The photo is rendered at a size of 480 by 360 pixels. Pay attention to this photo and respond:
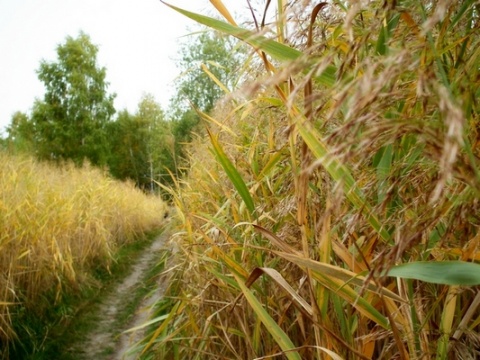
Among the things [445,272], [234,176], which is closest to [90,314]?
[234,176]

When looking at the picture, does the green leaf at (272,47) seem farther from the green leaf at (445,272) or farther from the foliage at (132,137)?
the foliage at (132,137)

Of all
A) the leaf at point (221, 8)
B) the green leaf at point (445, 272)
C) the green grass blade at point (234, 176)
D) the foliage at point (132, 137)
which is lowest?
the green leaf at point (445, 272)

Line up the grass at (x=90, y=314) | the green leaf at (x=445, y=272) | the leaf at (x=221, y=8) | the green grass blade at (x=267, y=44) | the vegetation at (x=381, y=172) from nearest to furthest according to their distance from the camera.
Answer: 1. the vegetation at (x=381, y=172)
2. the green leaf at (x=445, y=272)
3. the green grass blade at (x=267, y=44)
4. the leaf at (x=221, y=8)
5. the grass at (x=90, y=314)

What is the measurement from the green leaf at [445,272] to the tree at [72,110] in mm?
28114

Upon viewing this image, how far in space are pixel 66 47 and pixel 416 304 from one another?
31483 millimetres

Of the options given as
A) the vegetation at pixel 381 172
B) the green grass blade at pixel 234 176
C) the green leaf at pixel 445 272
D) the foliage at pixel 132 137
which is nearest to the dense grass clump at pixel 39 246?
the green grass blade at pixel 234 176

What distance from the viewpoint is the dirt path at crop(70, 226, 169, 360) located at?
4.14 metres

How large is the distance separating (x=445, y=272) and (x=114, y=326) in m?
4.76

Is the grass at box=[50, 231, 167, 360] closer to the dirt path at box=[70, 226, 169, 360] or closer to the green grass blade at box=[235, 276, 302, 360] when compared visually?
the dirt path at box=[70, 226, 169, 360]

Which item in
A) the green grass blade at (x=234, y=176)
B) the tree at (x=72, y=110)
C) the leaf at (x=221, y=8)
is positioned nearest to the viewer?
the leaf at (x=221, y=8)

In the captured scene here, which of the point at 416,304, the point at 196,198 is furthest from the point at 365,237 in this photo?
the point at 196,198

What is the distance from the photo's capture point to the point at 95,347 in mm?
4309

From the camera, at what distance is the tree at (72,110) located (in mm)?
27703

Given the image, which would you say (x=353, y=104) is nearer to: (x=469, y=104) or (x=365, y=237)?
(x=469, y=104)
